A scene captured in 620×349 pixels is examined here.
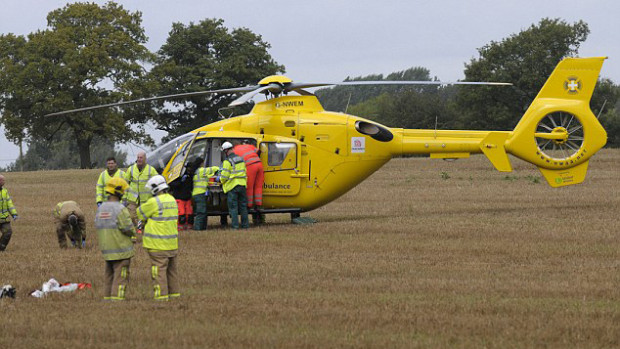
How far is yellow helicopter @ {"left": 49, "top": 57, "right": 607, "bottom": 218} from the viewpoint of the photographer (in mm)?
22547

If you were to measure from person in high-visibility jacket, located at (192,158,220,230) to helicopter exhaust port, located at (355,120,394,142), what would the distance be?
12.1 feet

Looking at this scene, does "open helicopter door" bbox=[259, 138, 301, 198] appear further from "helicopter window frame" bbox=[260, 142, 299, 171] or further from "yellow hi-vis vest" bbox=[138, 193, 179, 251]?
"yellow hi-vis vest" bbox=[138, 193, 179, 251]

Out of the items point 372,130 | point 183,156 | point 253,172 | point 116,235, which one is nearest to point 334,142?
point 372,130

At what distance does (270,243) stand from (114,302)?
259 inches

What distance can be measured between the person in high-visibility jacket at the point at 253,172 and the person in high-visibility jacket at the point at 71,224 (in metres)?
4.40

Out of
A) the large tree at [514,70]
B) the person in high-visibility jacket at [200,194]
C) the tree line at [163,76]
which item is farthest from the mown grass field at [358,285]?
the large tree at [514,70]

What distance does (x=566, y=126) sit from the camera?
24.1 metres

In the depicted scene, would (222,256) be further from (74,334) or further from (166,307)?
(74,334)

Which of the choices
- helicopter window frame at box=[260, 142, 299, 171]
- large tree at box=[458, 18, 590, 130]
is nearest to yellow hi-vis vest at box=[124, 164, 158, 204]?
helicopter window frame at box=[260, 142, 299, 171]

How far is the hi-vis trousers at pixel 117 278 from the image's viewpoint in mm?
12859

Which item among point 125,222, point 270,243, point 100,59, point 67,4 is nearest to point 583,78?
point 270,243

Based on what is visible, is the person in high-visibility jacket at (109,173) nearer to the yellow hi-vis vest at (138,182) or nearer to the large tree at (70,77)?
the yellow hi-vis vest at (138,182)

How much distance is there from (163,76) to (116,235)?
188 ft

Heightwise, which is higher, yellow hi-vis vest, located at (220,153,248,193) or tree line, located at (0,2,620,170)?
tree line, located at (0,2,620,170)
